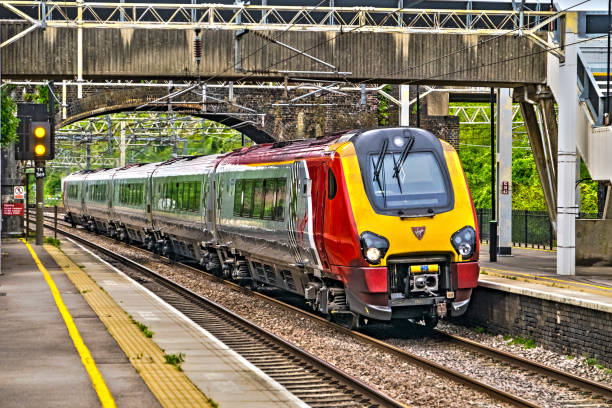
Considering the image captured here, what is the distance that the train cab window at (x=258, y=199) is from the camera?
2067 centimetres

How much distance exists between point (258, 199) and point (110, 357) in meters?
8.94

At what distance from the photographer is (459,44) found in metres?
27.4

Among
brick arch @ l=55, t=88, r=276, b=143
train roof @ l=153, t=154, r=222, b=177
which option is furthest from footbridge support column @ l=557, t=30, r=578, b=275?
brick arch @ l=55, t=88, r=276, b=143

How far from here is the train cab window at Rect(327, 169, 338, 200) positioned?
1616 cm

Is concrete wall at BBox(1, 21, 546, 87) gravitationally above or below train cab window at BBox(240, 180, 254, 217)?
above

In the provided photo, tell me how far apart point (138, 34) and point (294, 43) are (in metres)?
4.26

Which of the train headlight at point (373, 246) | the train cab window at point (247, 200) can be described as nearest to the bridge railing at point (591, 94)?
the train cab window at point (247, 200)

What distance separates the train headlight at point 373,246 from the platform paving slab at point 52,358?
4.06 metres

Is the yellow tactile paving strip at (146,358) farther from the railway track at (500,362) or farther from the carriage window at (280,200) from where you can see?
the carriage window at (280,200)

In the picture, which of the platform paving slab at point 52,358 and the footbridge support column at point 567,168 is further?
the footbridge support column at point 567,168

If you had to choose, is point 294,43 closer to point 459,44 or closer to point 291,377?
point 459,44

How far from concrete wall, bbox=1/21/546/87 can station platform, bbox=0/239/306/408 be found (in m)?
8.17

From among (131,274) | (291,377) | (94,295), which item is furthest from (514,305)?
(131,274)

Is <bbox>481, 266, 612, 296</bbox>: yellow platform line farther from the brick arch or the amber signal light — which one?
the brick arch
